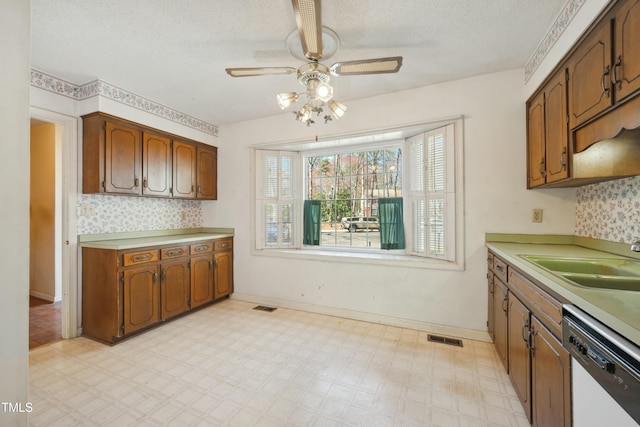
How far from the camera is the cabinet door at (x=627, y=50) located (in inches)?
43.7

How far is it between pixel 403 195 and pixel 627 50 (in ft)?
6.95

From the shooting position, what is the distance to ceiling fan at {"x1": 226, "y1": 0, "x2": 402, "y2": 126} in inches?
55.1

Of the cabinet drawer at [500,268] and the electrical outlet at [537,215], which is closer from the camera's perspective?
the cabinet drawer at [500,268]

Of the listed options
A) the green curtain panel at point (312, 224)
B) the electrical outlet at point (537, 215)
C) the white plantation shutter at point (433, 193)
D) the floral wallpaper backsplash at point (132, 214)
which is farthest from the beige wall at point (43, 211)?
the electrical outlet at point (537, 215)

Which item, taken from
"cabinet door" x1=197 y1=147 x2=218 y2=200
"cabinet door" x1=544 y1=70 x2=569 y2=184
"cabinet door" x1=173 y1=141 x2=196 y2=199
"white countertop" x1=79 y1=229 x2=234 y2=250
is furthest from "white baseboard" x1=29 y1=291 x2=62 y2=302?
"cabinet door" x1=544 y1=70 x2=569 y2=184

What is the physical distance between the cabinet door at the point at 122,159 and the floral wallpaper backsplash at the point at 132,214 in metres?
0.31

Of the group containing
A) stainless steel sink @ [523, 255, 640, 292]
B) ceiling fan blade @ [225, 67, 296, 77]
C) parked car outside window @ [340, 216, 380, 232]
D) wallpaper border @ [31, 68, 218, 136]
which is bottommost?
stainless steel sink @ [523, 255, 640, 292]

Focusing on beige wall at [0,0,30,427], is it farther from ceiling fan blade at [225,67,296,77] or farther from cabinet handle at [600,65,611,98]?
cabinet handle at [600,65,611,98]

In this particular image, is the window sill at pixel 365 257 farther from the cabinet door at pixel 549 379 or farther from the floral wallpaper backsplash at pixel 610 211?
the cabinet door at pixel 549 379

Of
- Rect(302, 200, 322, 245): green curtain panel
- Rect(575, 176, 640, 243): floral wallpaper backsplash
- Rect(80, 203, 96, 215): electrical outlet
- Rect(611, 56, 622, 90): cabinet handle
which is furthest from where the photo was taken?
Rect(302, 200, 322, 245): green curtain panel

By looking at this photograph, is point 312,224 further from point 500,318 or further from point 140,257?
point 500,318

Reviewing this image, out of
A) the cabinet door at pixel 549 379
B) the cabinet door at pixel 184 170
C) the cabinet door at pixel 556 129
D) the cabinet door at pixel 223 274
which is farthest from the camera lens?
the cabinet door at pixel 223 274

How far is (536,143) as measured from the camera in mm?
2135

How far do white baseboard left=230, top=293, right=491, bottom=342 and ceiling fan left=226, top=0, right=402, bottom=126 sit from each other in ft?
7.16
